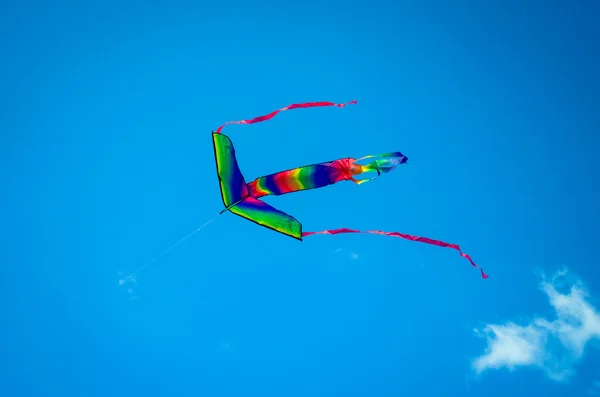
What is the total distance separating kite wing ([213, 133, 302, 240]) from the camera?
7371mm

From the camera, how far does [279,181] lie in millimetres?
7723

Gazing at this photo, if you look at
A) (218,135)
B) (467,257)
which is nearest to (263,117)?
(218,135)

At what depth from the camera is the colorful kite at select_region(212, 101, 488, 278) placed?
24.3 feet

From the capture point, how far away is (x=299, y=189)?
7.86 metres

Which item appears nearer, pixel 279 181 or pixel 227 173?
pixel 227 173

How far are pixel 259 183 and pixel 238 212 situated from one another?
603 millimetres

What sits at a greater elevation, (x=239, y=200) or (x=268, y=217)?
(x=239, y=200)

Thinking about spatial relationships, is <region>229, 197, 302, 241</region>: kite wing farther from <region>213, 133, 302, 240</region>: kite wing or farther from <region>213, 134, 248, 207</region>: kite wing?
<region>213, 134, 248, 207</region>: kite wing

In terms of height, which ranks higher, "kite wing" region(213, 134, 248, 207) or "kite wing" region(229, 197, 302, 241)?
"kite wing" region(213, 134, 248, 207)

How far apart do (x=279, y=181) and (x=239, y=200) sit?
2.29ft

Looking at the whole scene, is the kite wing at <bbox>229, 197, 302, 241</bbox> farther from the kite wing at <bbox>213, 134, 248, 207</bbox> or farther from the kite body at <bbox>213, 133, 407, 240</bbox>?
the kite wing at <bbox>213, 134, 248, 207</bbox>

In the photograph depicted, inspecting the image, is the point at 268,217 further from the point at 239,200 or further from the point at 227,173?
the point at 227,173

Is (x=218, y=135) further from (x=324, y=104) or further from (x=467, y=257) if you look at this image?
(x=467, y=257)

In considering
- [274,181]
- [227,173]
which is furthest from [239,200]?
[274,181]
